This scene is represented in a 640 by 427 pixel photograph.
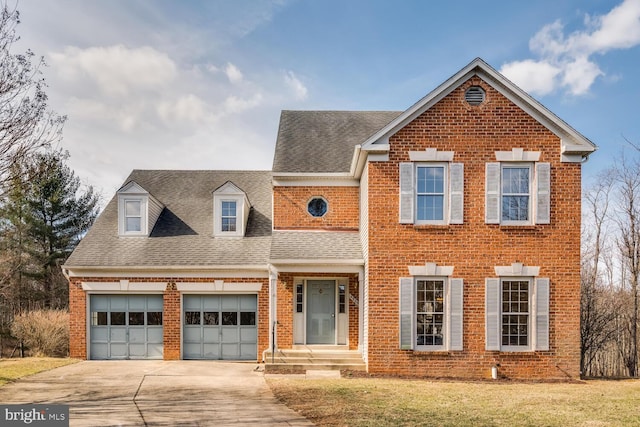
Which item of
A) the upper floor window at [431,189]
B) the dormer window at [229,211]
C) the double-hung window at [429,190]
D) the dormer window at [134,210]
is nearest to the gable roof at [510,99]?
the upper floor window at [431,189]

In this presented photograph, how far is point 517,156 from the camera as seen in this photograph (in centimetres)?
1382

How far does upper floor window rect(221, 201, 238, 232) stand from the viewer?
18312 millimetres

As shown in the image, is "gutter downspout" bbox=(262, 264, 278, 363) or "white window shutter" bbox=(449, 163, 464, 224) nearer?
"white window shutter" bbox=(449, 163, 464, 224)

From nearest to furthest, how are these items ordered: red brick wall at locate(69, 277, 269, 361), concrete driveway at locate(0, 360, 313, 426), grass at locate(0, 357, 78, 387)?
1. concrete driveway at locate(0, 360, 313, 426)
2. grass at locate(0, 357, 78, 387)
3. red brick wall at locate(69, 277, 269, 361)

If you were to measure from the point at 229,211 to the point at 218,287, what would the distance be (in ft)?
9.85

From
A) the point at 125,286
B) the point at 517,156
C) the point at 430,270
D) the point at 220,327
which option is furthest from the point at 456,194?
the point at 125,286

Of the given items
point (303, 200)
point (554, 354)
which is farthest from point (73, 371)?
point (554, 354)

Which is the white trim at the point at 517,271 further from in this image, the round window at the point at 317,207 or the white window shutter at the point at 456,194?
the round window at the point at 317,207

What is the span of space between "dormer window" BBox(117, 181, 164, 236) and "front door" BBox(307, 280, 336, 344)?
6681 mm

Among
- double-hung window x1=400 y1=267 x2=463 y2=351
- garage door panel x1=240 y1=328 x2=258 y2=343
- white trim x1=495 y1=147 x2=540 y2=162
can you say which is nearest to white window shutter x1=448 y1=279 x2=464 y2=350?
double-hung window x1=400 y1=267 x2=463 y2=351

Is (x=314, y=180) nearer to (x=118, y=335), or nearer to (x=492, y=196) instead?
(x=492, y=196)

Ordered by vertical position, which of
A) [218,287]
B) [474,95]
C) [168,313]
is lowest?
[168,313]

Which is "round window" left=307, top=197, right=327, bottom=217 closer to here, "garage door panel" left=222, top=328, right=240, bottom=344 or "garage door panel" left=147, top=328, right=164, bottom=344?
"garage door panel" left=222, top=328, right=240, bottom=344

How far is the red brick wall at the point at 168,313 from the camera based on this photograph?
16.9m
